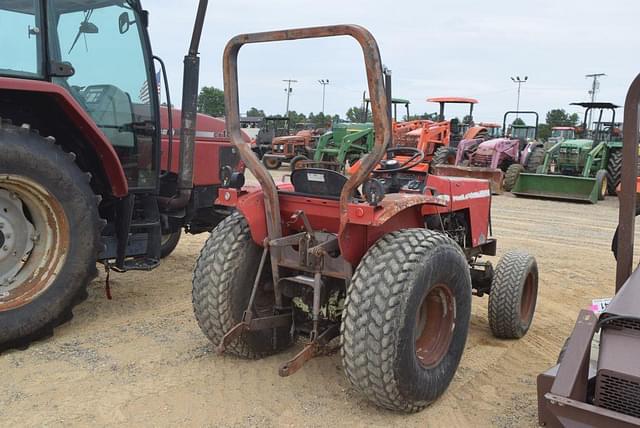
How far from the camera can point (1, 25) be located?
12.2ft

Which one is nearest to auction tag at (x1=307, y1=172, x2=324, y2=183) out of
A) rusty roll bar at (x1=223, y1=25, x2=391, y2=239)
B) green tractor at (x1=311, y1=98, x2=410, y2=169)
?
rusty roll bar at (x1=223, y1=25, x2=391, y2=239)

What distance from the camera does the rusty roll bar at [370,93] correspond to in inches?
107

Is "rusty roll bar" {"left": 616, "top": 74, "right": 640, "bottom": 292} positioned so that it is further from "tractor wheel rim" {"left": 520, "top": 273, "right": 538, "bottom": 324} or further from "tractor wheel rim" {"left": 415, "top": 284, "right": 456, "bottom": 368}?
"tractor wheel rim" {"left": 520, "top": 273, "right": 538, "bottom": 324}

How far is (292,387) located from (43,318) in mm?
1612

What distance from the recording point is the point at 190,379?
3.30 m

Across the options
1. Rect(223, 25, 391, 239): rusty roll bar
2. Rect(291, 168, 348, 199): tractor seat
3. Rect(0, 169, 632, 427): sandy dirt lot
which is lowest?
Rect(0, 169, 632, 427): sandy dirt lot

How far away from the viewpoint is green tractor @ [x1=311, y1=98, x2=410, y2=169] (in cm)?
1752

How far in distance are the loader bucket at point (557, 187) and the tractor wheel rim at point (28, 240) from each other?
462 inches

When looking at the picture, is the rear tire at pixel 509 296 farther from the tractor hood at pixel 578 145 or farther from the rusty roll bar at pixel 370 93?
the tractor hood at pixel 578 145

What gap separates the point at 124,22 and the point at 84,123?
1092 mm

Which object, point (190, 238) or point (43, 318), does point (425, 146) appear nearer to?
point (190, 238)

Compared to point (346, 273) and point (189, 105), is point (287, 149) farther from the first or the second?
Answer: point (346, 273)

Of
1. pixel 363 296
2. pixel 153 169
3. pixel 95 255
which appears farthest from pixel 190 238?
pixel 363 296

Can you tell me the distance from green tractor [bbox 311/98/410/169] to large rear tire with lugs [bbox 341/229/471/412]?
13776 mm
